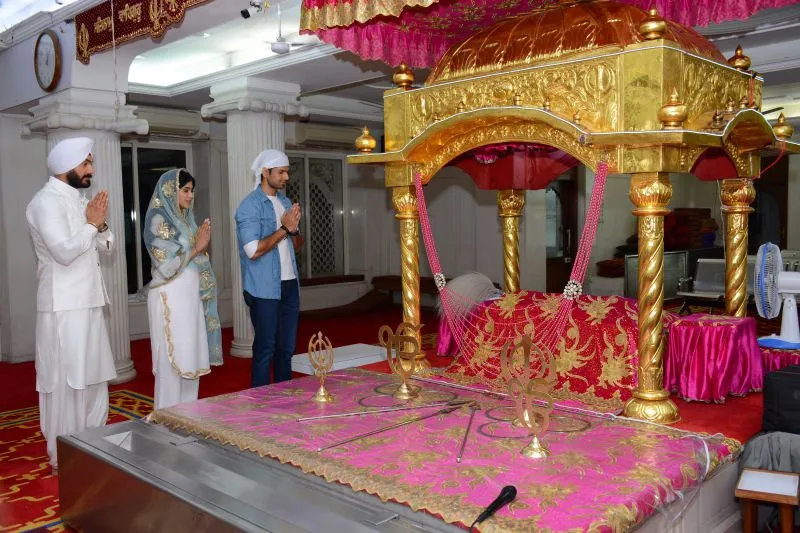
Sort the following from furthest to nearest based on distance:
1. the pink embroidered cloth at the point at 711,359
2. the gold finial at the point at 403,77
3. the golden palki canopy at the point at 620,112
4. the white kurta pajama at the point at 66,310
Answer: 1. the white kurta pajama at the point at 66,310
2. the gold finial at the point at 403,77
3. the pink embroidered cloth at the point at 711,359
4. the golden palki canopy at the point at 620,112

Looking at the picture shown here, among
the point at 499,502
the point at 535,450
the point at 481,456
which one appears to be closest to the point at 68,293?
the point at 481,456

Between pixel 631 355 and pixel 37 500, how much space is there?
2.93m

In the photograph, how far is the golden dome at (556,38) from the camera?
2.62 metres

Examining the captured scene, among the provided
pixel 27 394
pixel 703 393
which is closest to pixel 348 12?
pixel 703 393

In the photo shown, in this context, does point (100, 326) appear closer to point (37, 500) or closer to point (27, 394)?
point (37, 500)

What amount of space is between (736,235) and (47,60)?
546cm

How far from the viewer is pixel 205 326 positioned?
432 cm

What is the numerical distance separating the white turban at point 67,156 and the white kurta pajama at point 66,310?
0.08 metres

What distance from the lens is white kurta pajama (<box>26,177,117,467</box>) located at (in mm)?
3656

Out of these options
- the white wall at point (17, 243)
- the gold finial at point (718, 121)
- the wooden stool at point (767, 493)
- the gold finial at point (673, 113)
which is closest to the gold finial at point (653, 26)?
the gold finial at point (673, 113)

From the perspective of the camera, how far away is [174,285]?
4055 mm

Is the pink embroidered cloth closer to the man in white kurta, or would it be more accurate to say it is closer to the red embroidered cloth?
the red embroidered cloth

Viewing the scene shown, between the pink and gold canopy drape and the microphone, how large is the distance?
1619 millimetres

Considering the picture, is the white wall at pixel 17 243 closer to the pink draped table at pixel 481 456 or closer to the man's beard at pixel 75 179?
the man's beard at pixel 75 179
